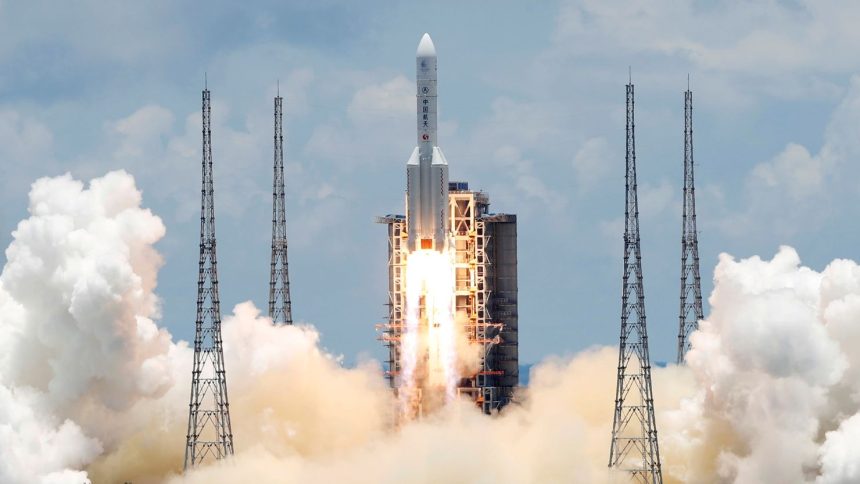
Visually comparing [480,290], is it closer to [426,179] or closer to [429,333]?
[429,333]

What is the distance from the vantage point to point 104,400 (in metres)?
103

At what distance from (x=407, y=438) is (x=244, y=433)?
788 centimetres

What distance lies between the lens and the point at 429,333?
107312 millimetres

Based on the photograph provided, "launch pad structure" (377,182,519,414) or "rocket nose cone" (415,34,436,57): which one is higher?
"rocket nose cone" (415,34,436,57)

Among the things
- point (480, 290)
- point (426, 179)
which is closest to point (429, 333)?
point (480, 290)

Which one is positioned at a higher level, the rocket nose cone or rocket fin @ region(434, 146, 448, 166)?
the rocket nose cone

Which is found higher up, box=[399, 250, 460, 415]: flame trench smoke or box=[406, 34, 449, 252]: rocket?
box=[406, 34, 449, 252]: rocket

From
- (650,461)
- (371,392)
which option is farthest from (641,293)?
(371,392)

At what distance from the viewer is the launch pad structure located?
109m

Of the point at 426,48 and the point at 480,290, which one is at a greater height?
the point at 426,48

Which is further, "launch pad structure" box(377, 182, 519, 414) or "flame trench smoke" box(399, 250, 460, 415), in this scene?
"launch pad structure" box(377, 182, 519, 414)

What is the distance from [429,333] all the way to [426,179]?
6981mm

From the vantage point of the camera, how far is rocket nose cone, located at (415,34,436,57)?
10688cm

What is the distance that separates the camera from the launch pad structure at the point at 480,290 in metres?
109
